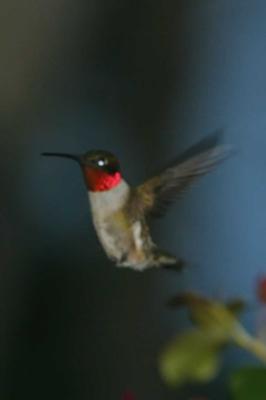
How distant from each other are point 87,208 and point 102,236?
177 millimetres

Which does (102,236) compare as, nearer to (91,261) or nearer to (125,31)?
(91,261)

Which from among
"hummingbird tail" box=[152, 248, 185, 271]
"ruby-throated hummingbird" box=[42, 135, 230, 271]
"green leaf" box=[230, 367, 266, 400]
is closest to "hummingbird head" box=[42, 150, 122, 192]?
"ruby-throated hummingbird" box=[42, 135, 230, 271]

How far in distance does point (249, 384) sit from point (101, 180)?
1.26 feet

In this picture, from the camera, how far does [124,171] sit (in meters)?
1.06

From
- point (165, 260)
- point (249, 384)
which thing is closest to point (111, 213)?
point (165, 260)

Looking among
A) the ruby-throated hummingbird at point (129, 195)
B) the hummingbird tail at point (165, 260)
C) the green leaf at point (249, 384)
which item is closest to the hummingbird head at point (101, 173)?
the ruby-throated hummingbird at point (129, 195)

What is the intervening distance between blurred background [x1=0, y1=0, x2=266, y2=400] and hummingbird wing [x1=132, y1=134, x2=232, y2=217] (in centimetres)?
16

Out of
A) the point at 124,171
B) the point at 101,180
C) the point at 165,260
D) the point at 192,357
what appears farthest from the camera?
the point at 124,171

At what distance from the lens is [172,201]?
0.90 metres

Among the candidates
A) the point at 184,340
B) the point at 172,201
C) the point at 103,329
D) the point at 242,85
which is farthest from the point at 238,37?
the point at 184,340

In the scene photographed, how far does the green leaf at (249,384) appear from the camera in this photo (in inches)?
19.6

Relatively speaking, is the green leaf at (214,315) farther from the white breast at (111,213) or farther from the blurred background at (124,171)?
the blurred background at (124,171)

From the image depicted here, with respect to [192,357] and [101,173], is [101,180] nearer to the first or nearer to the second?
[101,173]

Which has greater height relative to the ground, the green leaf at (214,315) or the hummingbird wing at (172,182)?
the hummingbird wing at (172,182)
